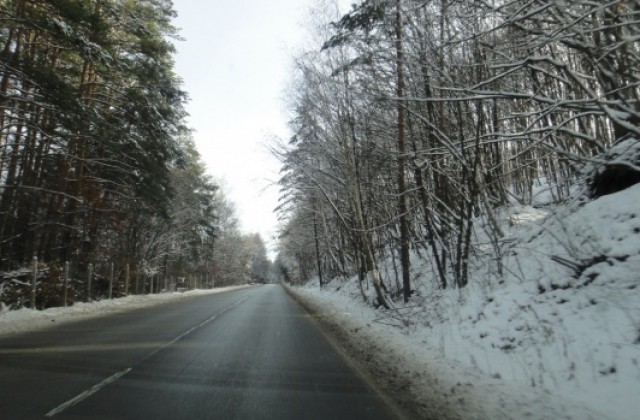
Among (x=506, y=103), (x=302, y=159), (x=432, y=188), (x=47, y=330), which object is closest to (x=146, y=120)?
(x=302, y=159)

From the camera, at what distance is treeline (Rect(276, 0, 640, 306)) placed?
8.26 m

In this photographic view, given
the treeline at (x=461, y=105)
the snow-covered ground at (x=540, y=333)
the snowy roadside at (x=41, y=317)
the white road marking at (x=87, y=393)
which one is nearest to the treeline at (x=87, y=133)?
the snowy roadside at (x=41, y=317)

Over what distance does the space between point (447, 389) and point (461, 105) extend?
9.77 m

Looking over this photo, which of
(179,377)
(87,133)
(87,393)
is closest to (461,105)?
(179,377)

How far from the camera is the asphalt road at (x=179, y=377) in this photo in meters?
5.24

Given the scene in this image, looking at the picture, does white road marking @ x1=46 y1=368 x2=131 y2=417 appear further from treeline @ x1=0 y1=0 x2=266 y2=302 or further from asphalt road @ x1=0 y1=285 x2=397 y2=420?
treeline @ x1=0 y1=0 x2=266 y2=302

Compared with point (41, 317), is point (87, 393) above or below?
below

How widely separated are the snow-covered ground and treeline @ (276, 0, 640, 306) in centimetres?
120

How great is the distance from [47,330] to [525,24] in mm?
13766

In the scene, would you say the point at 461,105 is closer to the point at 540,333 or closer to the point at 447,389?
the point at 540,333

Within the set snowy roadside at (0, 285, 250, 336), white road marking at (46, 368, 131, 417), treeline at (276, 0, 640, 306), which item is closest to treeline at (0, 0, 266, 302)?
snowy roadside at (0, 285, 250, 336)

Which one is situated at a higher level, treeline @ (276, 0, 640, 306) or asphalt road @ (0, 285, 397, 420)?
treeline @ (276, 0, 640, 306)

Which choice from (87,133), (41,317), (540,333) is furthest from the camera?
(87,133)

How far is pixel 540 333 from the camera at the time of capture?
7281 mm
